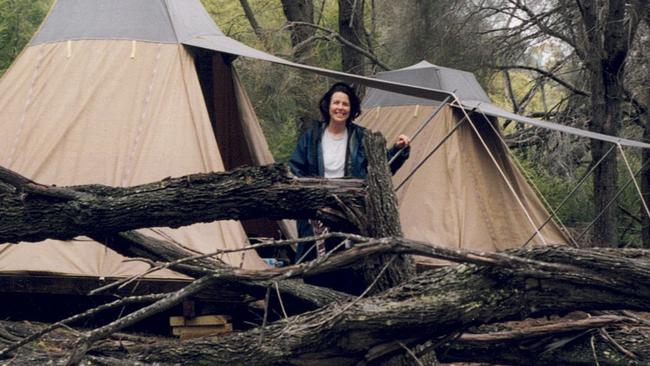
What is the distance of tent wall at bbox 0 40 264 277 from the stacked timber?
0.39m

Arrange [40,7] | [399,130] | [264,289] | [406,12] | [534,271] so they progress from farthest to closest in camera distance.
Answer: [406,12], [40,7], [399,130], [264,289], [534,271]

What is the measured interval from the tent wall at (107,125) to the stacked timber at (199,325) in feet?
1.29

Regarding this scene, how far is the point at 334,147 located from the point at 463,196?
2.81m

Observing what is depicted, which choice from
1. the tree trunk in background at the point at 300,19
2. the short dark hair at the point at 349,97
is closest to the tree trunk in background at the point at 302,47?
the tree trunk in background at the point at 300,19

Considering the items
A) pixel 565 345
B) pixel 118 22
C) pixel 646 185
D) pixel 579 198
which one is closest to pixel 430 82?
pixel 646 185

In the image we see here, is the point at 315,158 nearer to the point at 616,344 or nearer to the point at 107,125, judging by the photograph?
the point at 107,125

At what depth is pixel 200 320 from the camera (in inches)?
239

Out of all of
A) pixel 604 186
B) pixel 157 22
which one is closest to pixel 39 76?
pixel 157 22

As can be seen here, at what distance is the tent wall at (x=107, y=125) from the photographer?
645cm

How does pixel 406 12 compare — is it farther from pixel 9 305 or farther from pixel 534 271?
pixel 534 271

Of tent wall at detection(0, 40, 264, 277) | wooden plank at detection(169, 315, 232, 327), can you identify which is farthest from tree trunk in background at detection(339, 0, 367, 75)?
wooden plank at detection(169, 315, 232, 327)

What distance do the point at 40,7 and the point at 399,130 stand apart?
14.4ft

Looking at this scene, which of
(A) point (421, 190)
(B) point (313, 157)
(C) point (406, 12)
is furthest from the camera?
(C) point (406, 12)

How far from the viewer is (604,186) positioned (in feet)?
30.3
